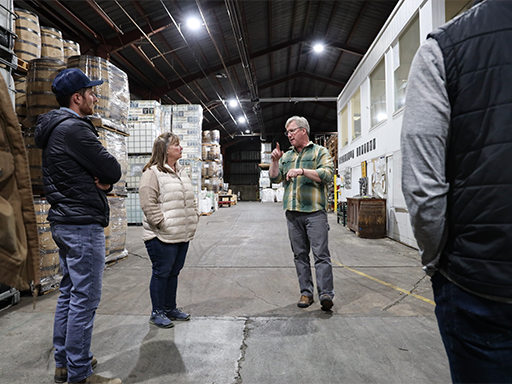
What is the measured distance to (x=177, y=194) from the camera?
2771mm

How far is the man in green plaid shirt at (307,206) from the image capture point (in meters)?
3.20

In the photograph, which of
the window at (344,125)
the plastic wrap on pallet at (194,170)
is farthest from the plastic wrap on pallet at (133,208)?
the window at (344,125)

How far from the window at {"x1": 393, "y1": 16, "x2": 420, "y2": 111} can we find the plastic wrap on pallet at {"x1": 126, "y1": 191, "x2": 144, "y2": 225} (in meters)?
8.20

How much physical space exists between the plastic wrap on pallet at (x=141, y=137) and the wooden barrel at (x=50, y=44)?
5117mm

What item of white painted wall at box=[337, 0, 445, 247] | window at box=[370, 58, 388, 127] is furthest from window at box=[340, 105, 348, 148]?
window at box=[370, 58, 388, 127]

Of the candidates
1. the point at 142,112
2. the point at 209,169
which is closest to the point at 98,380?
the point at 142,112

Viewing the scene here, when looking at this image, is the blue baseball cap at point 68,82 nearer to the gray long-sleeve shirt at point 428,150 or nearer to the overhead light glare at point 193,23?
the gray long-sleeve shirt at point 428,150

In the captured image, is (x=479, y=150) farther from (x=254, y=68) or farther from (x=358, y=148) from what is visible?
(x=254, y=68)

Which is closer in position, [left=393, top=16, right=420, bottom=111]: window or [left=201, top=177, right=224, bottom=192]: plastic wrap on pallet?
[left=393, top=16, right=420, bottom=111]: window

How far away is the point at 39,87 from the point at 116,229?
2377 mm

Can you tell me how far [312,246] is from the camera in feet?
10.6

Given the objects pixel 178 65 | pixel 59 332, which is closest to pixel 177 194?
pixel 59 332

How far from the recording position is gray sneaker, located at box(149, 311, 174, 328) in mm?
2785

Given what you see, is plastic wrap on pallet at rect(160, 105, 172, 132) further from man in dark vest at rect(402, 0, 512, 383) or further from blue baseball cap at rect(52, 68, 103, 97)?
man in dark vest at rect(402, 0, 512, 383)
